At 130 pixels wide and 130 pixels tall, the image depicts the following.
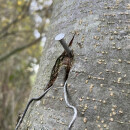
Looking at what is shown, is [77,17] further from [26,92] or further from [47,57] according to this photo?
[26,92]

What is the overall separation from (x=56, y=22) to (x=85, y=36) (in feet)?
0.63

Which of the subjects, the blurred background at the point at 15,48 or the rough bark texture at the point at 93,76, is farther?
the blurred background at the point at 15,48

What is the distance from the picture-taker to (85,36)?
60 centimetres

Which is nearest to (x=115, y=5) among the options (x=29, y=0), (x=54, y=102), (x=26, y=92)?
(x=54, y=102)

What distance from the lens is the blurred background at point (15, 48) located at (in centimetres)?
331

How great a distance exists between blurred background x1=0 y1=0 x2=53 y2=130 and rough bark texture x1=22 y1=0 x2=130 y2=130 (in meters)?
2.39

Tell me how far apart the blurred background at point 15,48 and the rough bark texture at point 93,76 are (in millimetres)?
2391

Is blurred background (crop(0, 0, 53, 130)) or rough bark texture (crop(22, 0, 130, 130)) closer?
rough bark texture (crop(22, 0, 130, 130))

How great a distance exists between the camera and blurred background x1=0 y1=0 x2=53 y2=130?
331 cm

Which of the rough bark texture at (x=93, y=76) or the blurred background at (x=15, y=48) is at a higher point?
the rough bark texture at (x=93, y=76)

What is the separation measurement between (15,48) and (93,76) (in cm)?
303

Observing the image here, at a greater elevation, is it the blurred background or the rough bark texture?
the rough bark texture

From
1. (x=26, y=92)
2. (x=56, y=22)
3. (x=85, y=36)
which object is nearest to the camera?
(x=85, y=36)

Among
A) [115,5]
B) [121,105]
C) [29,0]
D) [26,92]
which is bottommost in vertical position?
[26,92]
